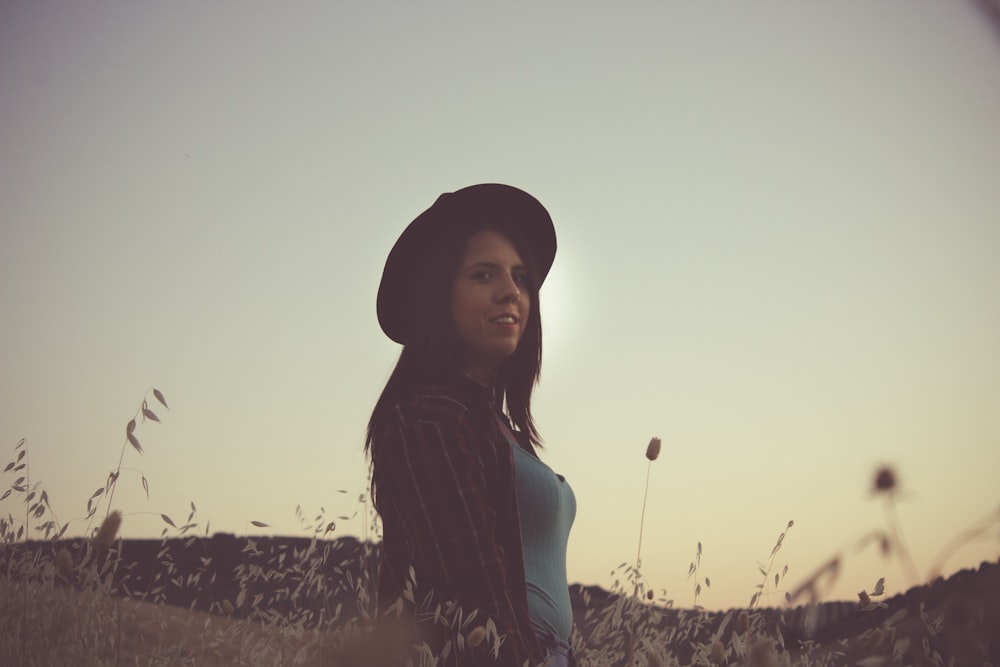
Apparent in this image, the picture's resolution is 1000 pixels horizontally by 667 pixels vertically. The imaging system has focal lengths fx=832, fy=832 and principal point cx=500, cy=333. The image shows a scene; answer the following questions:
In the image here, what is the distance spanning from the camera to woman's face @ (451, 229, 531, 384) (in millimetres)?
2615

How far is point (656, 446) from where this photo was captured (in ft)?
8.10

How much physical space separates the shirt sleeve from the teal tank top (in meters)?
0.13

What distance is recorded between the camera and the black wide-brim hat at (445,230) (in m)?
2.87

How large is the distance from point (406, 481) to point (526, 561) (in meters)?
0.44

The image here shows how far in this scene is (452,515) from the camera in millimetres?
1976

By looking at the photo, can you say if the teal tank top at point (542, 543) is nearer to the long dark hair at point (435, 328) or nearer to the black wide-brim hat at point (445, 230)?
the long dark hair at point (435, 328)

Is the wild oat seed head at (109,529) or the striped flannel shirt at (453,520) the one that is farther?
the striped flannel shirt at (453,520)

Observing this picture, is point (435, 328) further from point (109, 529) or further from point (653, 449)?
point (109, 529)

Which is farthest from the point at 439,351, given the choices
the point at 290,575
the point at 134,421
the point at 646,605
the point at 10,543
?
the point at 10,543

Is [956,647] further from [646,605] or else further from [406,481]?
[646,605]

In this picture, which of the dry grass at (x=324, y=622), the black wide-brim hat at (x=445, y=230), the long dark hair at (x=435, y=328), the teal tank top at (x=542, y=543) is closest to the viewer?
the dry grass at (x=324, y=622)

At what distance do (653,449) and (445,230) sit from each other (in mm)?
1017

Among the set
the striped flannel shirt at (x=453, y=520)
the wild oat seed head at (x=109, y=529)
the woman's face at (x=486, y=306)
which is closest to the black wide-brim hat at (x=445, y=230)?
the woman's face at (x=486, y=306)

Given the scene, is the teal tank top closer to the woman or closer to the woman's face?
the woman
